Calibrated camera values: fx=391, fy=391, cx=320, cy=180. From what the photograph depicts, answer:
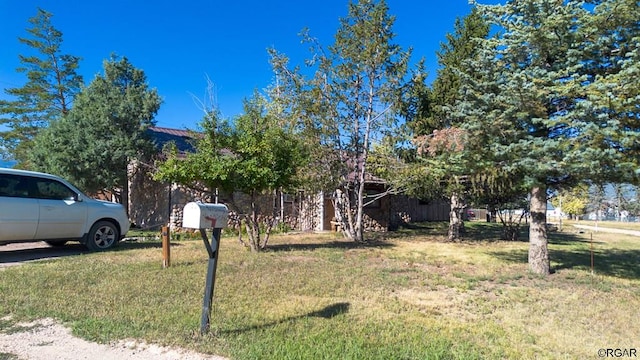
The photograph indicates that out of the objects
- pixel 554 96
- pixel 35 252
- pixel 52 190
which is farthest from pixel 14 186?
pixel 554 96

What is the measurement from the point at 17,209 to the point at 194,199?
7.90 meters

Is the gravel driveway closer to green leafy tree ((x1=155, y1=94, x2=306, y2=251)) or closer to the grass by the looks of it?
the grass

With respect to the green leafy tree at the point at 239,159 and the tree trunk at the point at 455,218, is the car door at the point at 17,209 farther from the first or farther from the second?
the tree trunk at the point at 455,218

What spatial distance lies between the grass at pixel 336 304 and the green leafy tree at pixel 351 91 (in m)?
4.75

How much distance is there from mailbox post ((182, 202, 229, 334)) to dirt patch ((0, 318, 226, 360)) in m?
0.47

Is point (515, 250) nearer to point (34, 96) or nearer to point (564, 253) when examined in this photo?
point (564, 253)

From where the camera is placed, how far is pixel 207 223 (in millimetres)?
3834

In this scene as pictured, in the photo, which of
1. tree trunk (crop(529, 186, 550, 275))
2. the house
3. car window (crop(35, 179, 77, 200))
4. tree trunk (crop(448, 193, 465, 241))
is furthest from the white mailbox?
tree trunk (crop(448, 193, 465, 241))

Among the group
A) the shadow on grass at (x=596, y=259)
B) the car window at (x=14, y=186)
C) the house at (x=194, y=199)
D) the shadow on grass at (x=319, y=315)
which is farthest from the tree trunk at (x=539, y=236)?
the car window at (x=14, y=186)

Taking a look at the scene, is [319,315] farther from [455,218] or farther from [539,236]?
[455,218]

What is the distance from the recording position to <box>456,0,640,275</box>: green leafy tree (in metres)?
6.29

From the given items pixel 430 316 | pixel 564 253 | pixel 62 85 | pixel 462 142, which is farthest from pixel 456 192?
pixel 62 85

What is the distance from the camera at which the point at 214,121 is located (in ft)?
30.1

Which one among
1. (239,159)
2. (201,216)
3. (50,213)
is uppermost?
(239,159)
